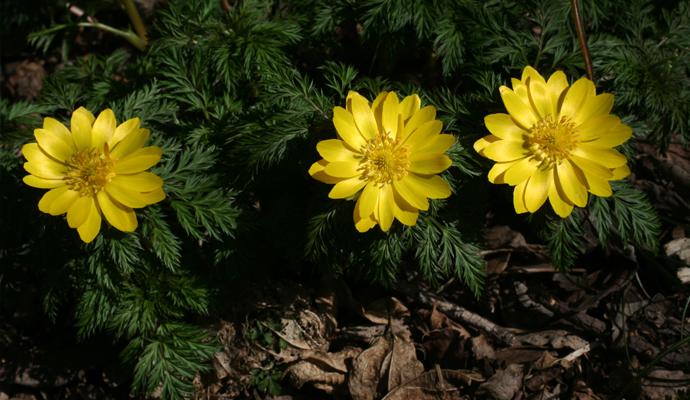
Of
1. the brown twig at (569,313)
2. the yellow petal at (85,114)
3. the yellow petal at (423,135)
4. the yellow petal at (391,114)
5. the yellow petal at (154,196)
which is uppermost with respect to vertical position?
the yellow petal at (391,114)

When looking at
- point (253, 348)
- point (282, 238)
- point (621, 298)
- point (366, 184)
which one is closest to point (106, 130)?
point (282, 238)

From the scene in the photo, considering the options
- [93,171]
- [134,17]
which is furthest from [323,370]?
[134,17]

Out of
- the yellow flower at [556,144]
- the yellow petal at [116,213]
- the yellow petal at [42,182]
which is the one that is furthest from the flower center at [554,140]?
the yellow petal at [42,182]

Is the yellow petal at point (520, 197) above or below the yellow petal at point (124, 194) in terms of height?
above

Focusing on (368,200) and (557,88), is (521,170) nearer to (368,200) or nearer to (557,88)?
(557,88)

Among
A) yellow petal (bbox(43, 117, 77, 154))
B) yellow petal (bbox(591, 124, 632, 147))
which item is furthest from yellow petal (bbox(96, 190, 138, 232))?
yellow petal (bbox(591, 124, 632, 147))

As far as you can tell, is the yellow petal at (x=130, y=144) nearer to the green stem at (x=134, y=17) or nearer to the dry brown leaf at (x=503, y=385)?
the green stem at (x=134, y=17)

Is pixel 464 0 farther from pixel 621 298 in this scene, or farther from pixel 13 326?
pixel 13 326
